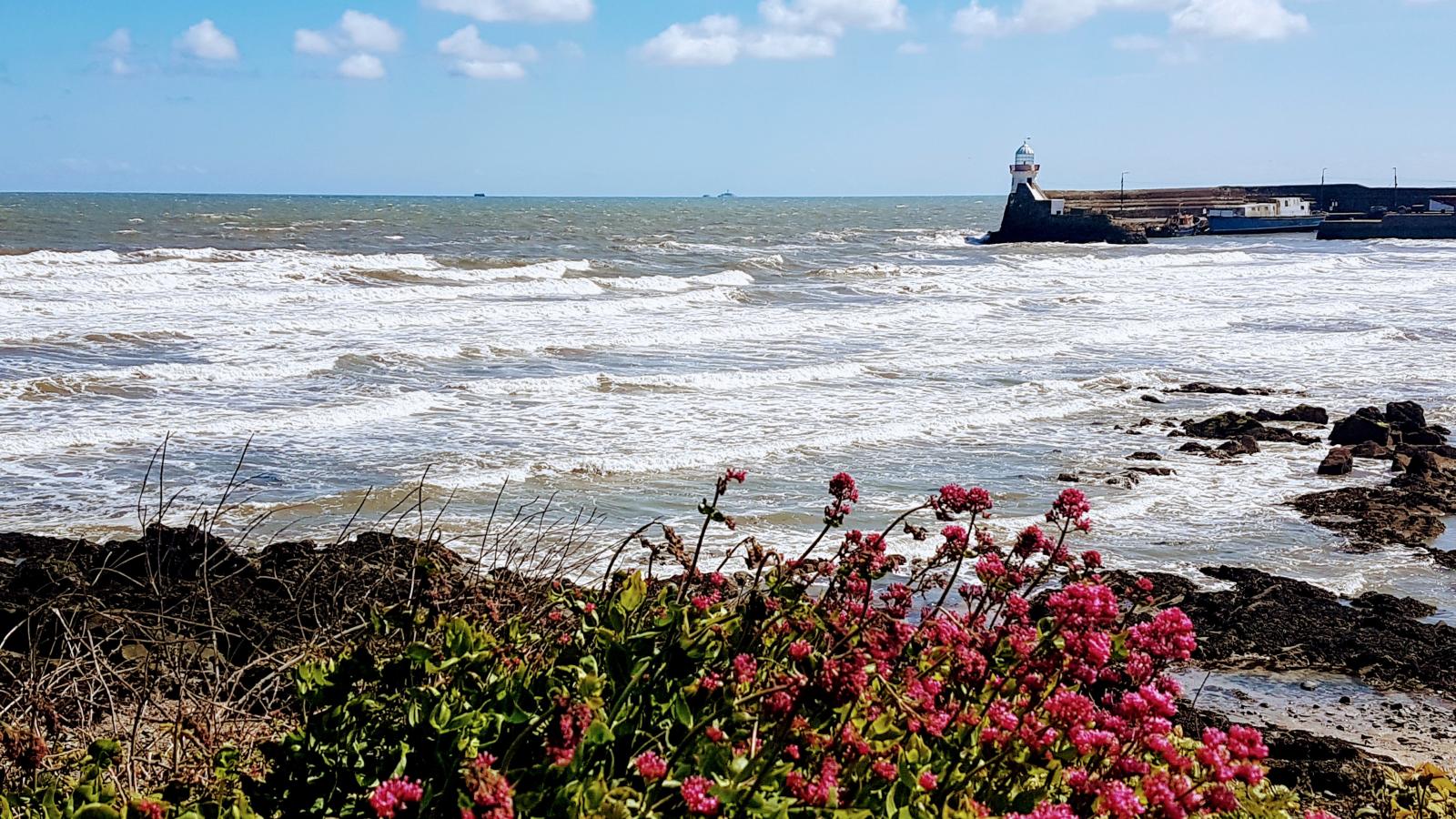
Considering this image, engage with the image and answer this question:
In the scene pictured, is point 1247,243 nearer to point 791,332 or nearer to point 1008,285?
point 1008,285

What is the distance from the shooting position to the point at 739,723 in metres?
2.49

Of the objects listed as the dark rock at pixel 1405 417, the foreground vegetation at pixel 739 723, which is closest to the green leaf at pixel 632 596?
the foreground vegetation at pixel 739 723

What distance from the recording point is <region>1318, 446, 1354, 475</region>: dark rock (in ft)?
41.5

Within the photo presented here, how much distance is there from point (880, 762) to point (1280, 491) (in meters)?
10.5

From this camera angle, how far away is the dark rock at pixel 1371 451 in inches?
530

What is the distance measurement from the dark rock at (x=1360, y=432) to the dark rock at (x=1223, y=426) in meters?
0.82

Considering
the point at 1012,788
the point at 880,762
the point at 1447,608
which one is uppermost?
the point at 880,762

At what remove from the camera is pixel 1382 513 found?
1055 centimetres

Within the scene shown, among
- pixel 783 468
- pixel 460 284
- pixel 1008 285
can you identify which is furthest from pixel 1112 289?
pixel 783 468

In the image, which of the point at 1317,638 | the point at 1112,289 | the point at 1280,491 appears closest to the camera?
the point at 1317,638

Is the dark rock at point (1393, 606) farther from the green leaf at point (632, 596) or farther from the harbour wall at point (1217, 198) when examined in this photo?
the harbour wall at point (1217, 198)

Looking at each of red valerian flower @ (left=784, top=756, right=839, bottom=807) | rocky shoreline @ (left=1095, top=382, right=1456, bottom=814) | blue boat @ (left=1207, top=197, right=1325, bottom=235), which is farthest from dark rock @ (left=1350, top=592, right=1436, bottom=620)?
blue boat @ (left=1207, top=197, right=1325, bottom=235)

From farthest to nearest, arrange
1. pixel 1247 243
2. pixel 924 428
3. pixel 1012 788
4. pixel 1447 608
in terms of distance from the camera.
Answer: pixel 1247 243 < pixel 924 428 < pixel 1447 608 < pixel 1012 788

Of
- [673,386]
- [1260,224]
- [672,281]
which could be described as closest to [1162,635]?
[673,386]
